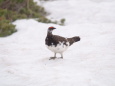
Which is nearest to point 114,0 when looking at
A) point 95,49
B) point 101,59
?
point 95,49

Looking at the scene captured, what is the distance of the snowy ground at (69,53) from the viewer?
5484 millimetres

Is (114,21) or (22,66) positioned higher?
(114,21)

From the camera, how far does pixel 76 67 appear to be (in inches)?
248

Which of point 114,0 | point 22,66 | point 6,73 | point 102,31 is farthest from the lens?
point 114,0

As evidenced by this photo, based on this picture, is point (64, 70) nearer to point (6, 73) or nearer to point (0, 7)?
point (6, 73)

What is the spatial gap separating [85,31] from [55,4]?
5.19 meters

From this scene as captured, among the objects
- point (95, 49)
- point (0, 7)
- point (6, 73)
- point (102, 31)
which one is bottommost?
point (6, 73)

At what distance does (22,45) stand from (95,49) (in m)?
2.73

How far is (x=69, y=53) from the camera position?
818cm

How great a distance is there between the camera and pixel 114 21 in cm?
1213

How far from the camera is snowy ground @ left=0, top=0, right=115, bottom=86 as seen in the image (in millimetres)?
5484

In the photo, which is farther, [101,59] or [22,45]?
[22,45]

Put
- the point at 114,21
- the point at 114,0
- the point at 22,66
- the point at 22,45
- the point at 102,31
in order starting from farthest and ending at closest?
1. the point at 114,0
2. the point at 114,21
3. the point at 102,31
4. the point at 22,45
5. the point at 22,66

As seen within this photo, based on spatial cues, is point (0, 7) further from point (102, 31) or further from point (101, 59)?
point (101, 59)
